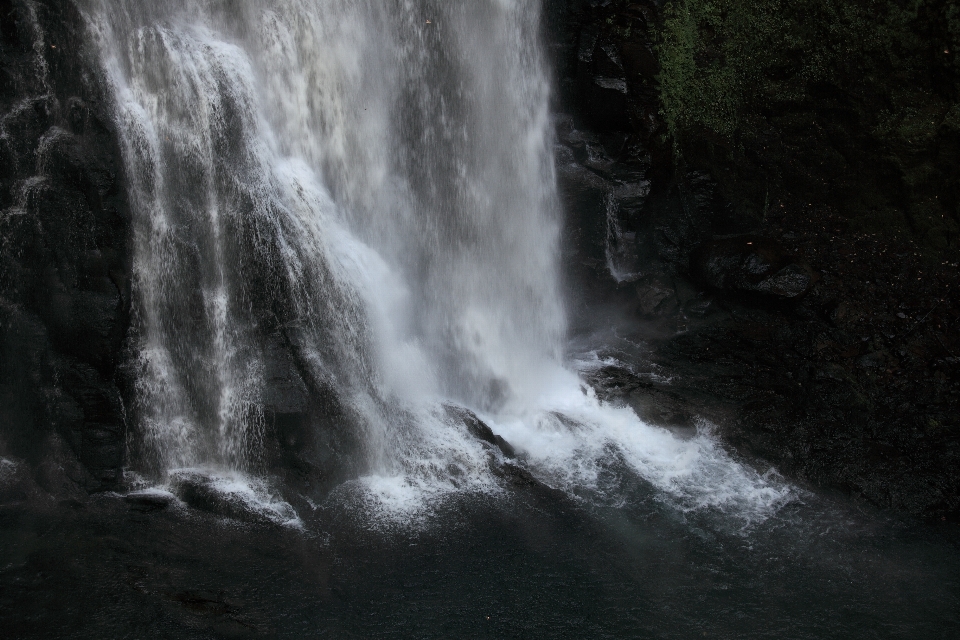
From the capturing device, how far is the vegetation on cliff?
11.8 meters

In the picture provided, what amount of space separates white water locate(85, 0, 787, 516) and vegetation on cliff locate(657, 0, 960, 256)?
2.96 metres

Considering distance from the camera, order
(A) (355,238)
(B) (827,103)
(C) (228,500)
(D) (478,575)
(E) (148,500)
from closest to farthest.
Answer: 1. (D) (478,575)
2. (E) (148,500)
3. (C) (228,500)
4. (A) (355,238)
5. (B) (827,103)

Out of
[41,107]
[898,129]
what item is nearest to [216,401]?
[41,107]

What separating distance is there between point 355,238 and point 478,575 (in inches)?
191

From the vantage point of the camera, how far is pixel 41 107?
8273 mm

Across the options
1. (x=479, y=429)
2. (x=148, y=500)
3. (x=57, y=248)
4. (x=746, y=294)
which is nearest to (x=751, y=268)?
(x=746, y=294)

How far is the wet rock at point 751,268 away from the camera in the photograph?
11.7 metres

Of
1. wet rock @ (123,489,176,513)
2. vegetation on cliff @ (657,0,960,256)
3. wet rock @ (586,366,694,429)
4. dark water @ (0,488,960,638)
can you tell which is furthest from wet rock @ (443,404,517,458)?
vegetation on cliff @ (657,0,960,256)

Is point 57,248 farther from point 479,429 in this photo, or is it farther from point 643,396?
point 643,396

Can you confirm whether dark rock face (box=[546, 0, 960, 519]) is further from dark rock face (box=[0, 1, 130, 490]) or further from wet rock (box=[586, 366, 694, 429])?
dark rock face (box=[0, 1, 130, 490])

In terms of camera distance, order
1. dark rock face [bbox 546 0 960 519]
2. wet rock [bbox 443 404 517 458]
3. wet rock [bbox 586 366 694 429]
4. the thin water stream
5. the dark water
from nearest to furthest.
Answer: the dark water → the thin water stream → wet rock [bbox 443 404 517 458] → dark rock face [bbox 546 0 960 519] → wet rock [bbox 586 366 694 429]

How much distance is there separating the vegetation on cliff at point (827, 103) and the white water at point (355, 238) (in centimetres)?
296

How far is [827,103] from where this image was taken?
12.4 m

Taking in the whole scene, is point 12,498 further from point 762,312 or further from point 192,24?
point 762,312
